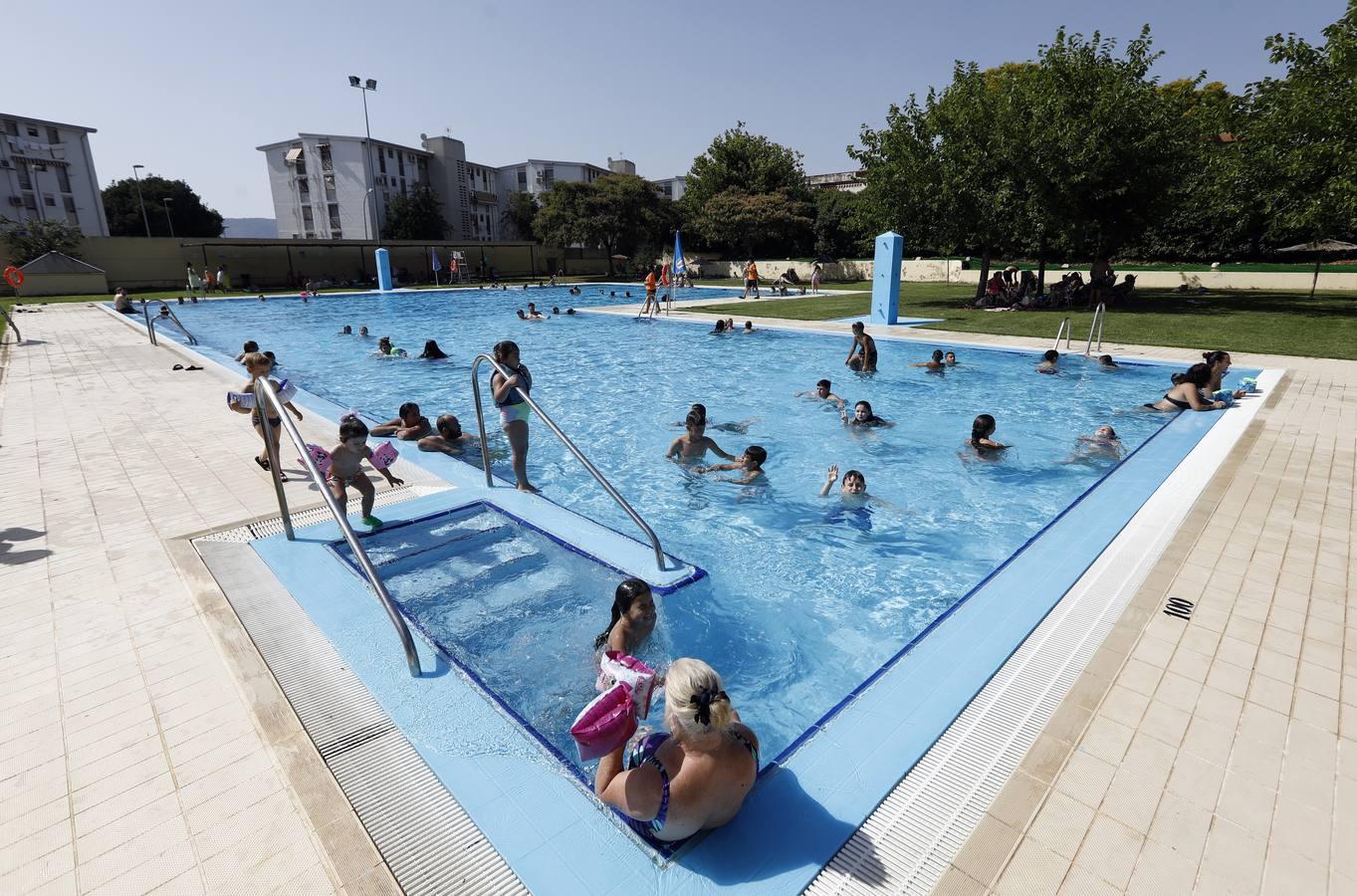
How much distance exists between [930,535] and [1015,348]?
1084 cm

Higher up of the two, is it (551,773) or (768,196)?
(768,196)

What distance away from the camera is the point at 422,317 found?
1058 inches

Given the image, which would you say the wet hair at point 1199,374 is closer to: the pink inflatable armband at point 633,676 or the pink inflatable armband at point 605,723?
the pink inflatable armband at point 633,676

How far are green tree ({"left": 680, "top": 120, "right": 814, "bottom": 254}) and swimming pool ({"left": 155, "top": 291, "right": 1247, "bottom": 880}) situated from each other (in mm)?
30088

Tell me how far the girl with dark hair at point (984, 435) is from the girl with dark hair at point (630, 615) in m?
6.21

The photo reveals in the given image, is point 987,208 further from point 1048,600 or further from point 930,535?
point 1048,600

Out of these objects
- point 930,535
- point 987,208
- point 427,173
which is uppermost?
point 427,173

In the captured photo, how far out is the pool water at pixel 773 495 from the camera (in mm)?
4535

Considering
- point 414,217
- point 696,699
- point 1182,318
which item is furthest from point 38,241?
point 1182,318

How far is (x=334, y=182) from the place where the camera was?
6812cm

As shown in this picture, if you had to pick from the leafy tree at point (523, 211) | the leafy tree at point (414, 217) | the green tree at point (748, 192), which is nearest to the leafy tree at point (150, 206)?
the leafy tree at point (414, 217)

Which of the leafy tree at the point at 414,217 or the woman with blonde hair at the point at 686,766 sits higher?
the leafy tree at the point at 414,217

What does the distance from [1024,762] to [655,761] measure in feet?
5.86

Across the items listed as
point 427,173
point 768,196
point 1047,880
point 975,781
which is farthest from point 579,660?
point 427,173
